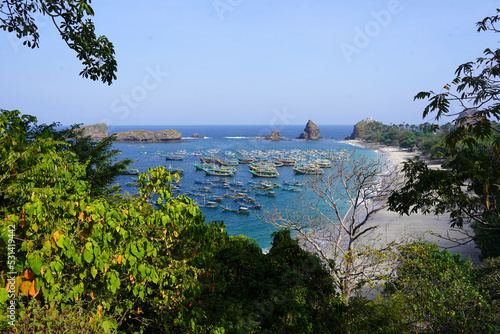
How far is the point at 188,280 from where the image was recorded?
500cm

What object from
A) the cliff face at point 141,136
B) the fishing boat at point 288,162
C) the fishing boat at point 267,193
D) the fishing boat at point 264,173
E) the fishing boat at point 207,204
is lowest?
the fishing boat at point 207,204

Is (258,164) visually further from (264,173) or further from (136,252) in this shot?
(136,252)

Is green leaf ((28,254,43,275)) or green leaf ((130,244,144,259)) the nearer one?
green leaf ((28,254,43,275))

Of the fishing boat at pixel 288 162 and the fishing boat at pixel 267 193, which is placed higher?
the fishing boat at pixel 288 162

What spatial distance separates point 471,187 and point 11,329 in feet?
21.6

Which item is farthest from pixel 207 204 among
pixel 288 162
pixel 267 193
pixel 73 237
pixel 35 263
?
pixel 288 162

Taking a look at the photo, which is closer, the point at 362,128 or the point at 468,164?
the point at 468,164

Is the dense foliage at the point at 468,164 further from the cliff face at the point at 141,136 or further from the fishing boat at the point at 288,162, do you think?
the cliff face at the point at 141,136

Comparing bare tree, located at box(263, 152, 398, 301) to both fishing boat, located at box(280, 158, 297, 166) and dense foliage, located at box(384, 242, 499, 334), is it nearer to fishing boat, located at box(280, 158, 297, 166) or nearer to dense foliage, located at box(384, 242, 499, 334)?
dense foliage, located at box(384, 242, 499, 334)

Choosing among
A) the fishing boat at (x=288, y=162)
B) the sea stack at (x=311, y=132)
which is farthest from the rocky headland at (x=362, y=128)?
the fishing boat at (x=288, y=162)

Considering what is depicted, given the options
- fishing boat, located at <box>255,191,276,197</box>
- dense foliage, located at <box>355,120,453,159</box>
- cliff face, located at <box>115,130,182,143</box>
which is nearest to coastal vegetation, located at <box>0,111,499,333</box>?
fishing boat, located at <box>255,191,276,197</box>

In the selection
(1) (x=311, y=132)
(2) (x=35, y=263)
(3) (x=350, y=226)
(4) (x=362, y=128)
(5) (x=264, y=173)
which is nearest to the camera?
(2) (x=35, y=263)

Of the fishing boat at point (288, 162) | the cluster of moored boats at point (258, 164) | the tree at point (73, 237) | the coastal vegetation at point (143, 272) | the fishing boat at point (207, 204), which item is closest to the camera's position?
the tree at point (73, 237)

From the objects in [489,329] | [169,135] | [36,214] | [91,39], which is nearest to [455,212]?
[489,329]
